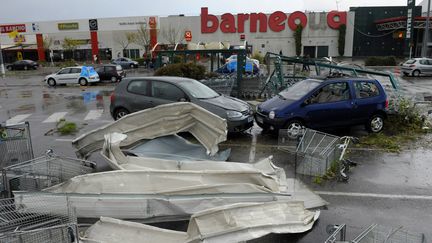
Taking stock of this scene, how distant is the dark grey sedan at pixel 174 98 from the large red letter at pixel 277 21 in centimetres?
4106

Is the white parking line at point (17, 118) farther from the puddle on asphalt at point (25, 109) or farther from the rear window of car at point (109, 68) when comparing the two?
the rear window of car at point (109, 68)

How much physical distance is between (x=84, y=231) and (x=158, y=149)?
10.4ft

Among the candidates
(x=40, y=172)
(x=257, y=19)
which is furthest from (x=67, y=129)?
(x=257, y=19)

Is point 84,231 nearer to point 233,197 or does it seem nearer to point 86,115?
point 233,197

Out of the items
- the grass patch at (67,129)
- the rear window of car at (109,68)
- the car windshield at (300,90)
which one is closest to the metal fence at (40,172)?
the grass patch at (67,129)

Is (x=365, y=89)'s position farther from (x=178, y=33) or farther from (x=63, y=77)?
(x=178, y=33)

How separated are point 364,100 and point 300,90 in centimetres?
173

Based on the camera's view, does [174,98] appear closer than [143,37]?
Yes

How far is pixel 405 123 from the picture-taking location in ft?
36.7

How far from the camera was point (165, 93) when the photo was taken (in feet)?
34.6

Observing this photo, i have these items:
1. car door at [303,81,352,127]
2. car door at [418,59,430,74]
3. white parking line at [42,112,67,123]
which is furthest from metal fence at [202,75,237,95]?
car door at [418,59,430,74]

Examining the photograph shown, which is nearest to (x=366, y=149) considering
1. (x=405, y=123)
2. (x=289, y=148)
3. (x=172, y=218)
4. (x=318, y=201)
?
(x=289, y=148)

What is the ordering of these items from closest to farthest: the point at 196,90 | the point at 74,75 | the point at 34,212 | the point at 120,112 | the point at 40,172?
the point at 34,212 → the point at 40,172 → the point at 196,90 → the point at 120,112 → the point at 74,75

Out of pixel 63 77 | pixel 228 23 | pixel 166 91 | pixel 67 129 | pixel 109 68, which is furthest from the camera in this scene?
pixel 228 23
